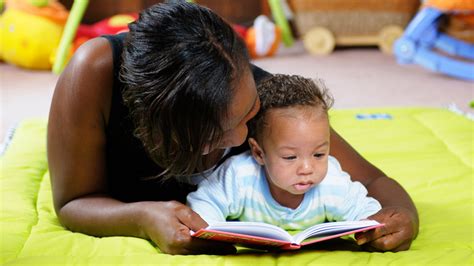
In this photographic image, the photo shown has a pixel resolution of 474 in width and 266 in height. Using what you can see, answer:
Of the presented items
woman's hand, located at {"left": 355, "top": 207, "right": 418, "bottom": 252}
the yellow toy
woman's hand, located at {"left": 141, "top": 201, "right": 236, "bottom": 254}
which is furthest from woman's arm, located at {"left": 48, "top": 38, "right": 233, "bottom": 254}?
the yellow toy

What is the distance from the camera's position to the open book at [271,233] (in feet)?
3.40

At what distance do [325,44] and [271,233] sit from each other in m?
2.94

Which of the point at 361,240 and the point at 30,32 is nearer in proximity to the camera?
the point at 361,240

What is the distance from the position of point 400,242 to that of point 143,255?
0.41 m

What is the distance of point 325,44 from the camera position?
3.91 metres

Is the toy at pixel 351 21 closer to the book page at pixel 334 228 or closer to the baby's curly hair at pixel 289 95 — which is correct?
the baby's curly hair at pixel 289 95

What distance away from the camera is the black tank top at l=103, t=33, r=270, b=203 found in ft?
3.96

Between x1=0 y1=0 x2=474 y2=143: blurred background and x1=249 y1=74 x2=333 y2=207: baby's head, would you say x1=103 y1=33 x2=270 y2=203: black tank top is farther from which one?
x1=0 y1=0 x2=474 y2=143: blurred background

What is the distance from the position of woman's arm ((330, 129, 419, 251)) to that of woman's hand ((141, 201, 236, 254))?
24 centimetres

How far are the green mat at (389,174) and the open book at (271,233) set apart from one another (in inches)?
1.4

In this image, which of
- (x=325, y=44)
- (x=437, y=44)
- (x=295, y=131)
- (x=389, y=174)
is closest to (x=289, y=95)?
(x=295, y=131)

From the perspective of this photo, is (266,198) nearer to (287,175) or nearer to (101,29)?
(287,175)

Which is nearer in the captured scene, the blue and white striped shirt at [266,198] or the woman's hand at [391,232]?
the woman's hand at [391,232]

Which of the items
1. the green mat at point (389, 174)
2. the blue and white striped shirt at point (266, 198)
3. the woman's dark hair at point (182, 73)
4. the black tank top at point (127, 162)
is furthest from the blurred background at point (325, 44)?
the woman's dark hair at point (182, 73)
